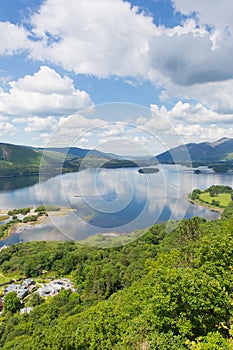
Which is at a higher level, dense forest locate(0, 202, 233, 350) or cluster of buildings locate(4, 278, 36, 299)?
dense forest locate(0, 202, 233, 350)

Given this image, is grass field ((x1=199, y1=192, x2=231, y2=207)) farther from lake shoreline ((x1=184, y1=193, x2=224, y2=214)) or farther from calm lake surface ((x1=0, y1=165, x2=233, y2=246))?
calm lake surface ((x1=0, y1=165, x2=233, y2=246))

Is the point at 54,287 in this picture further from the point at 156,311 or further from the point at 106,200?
the point at 106,200

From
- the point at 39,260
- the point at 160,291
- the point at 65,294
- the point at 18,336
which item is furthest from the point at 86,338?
the point at 39,260

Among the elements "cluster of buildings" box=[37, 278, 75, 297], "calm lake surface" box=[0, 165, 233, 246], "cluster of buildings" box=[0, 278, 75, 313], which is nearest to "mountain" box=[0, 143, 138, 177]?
"calm lake surface" box=[0, 165, 233, 246]

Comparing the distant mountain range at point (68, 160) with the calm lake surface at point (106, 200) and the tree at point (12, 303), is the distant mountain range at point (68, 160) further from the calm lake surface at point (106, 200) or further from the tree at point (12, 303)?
the tree at point (12, 303)

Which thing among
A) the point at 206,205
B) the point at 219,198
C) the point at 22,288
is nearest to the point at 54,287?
the point at 22,288

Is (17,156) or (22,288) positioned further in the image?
(17,156)

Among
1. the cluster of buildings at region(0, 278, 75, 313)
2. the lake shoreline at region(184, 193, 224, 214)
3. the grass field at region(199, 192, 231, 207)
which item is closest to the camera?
the cluster of buildings at region(0, 278, 75, 313)

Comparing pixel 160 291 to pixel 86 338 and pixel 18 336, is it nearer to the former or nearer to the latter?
pixel 86 338

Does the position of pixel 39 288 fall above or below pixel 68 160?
below
